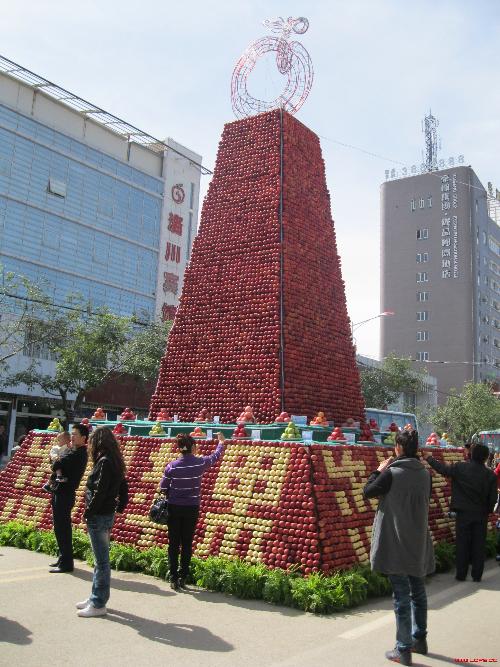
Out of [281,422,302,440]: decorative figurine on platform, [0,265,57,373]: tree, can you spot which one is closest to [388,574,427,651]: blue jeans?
[281,422,302,440]: decorative figurine on platform

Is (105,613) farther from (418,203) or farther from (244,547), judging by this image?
(418,203)

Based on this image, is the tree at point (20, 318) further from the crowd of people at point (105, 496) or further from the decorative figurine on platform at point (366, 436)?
the crowd of people at point (105, 496)

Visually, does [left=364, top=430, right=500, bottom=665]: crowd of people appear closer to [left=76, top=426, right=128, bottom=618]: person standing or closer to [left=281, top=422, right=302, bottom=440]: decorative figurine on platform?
[left=76, top=426, right=128, bottom=618]: person standing

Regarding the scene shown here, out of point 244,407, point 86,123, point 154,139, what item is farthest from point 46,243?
point 244,407

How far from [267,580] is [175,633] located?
144 centimetres

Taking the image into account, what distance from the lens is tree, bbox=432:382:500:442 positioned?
41875 millimetres

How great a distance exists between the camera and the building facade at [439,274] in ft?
188

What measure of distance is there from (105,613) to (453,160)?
194ft

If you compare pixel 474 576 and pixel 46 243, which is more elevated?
pixel 46 243

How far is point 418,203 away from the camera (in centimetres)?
5906

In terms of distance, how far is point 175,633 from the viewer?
5.21m

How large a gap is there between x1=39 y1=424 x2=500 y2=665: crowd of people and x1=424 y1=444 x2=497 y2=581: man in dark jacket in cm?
1

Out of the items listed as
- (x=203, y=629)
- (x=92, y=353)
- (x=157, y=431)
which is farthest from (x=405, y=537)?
(x=92, y=353)

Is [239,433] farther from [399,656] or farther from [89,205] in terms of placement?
[89,205]
